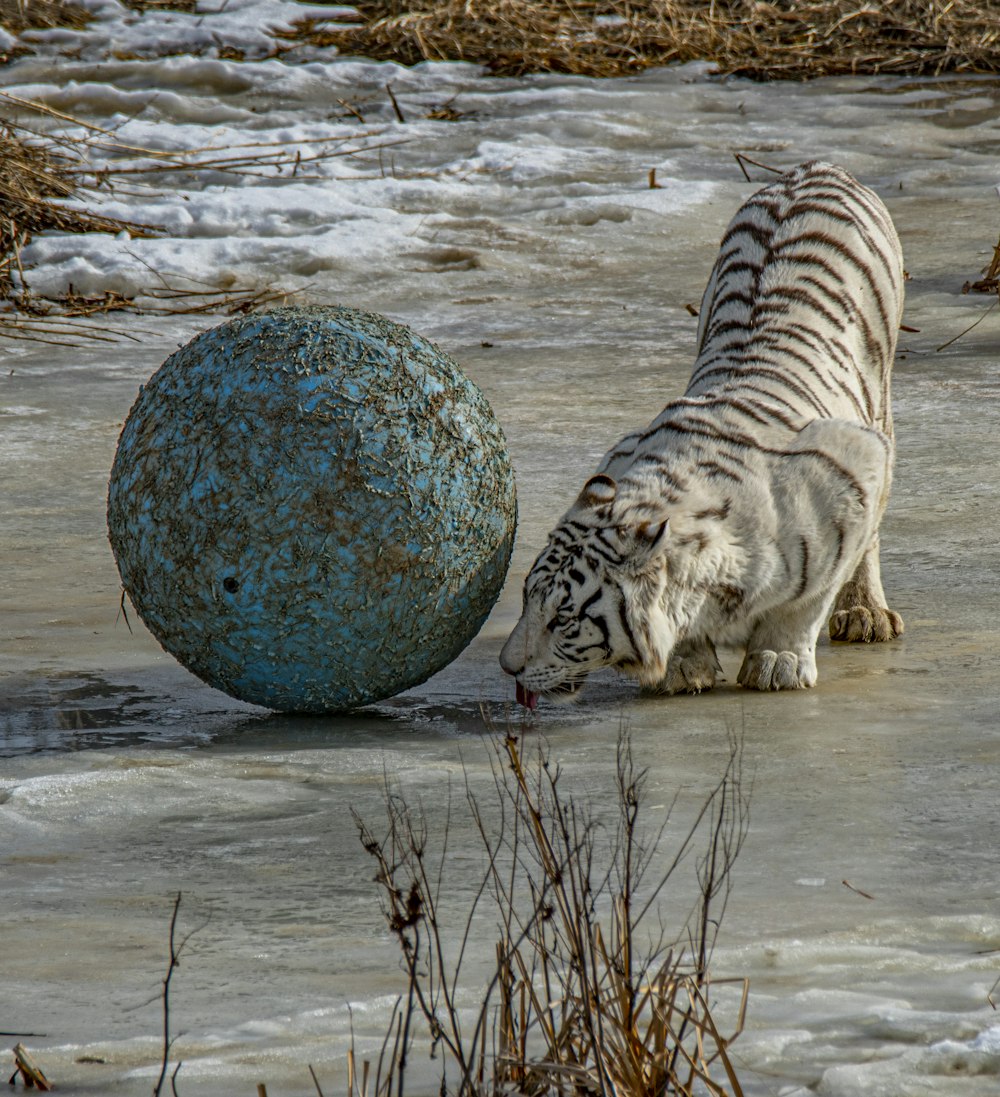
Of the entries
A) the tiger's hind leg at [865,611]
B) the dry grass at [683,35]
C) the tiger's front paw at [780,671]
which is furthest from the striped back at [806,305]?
the dry grass at [683,35]

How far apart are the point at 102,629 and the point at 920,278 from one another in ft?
21.7

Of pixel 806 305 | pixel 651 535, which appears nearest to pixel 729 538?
pixel 651 535

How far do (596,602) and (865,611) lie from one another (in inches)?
45.3

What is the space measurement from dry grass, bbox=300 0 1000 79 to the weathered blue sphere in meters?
13.2

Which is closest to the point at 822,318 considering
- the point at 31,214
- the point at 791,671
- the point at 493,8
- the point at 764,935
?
the point at 791,671

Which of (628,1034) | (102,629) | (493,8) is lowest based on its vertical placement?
(102,629)

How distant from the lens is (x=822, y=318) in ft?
18.6

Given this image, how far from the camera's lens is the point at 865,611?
17.7 feet

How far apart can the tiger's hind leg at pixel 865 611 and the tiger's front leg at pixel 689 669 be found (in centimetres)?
65

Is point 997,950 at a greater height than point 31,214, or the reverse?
point 31,214

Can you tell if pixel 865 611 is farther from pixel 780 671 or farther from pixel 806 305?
pixel 806 305

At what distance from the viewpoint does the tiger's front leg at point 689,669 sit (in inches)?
195

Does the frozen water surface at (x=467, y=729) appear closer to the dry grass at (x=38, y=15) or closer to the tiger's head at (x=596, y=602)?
the tiger's head at (x=596, y=602)

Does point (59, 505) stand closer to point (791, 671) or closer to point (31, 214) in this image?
point (791, 671)
